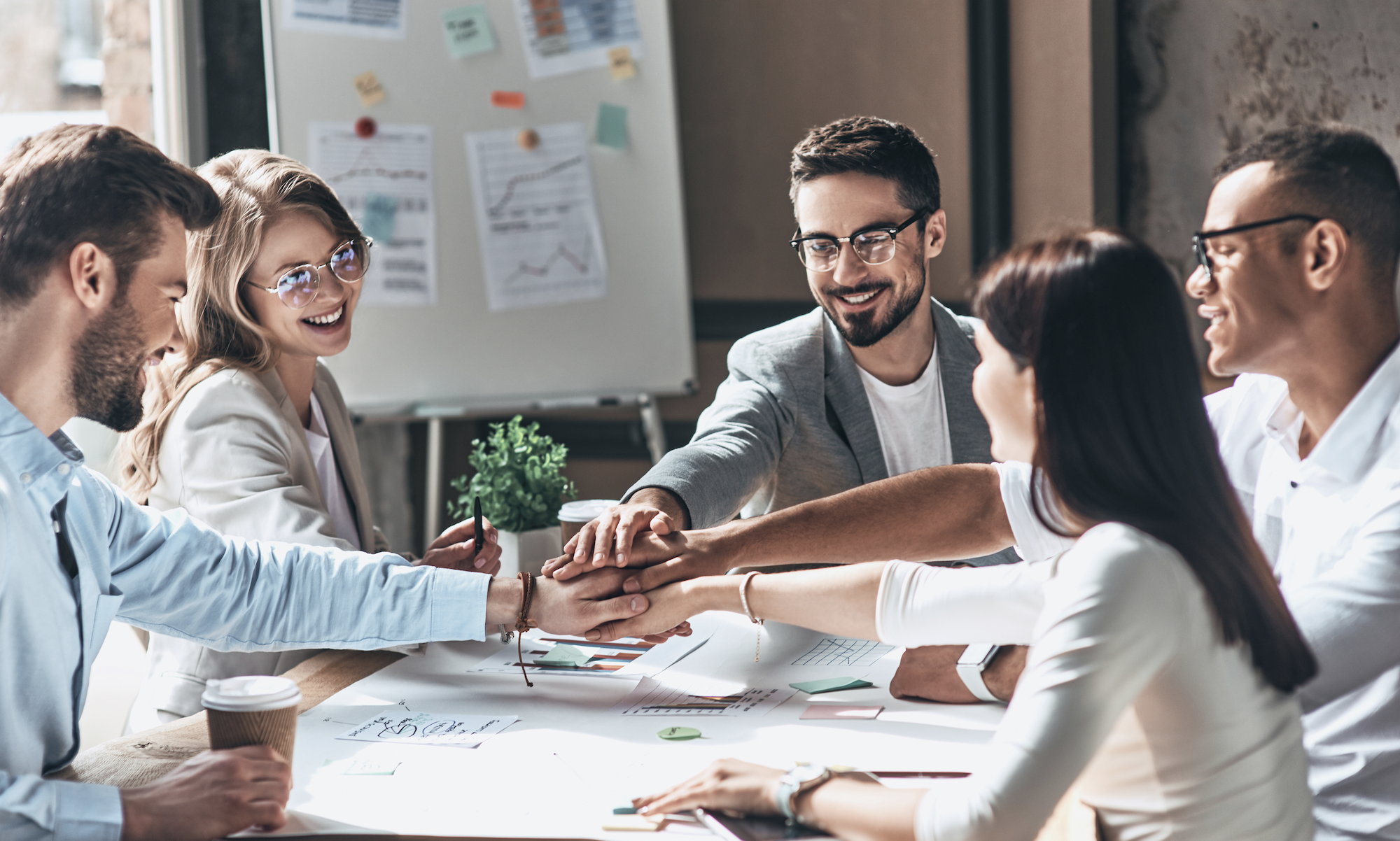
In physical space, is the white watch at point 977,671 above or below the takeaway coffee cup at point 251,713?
below

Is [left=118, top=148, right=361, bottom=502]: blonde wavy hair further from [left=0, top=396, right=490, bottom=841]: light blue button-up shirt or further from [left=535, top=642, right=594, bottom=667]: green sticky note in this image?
[left=535, top=642, right=594, bottom=667]: green sticky note

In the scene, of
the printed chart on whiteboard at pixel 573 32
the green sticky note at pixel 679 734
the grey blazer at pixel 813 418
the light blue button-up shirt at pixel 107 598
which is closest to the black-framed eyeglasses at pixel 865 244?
the grey blazer at pixel 813 418

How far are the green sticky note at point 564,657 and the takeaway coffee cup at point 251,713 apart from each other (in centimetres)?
49

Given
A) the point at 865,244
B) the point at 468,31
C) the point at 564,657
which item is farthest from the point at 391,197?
the point at 564,657

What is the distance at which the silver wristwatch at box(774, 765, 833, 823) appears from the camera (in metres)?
1.04

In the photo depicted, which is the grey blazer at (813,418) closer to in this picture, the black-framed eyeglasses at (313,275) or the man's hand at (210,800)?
the black-framed eyeglasses at (313,275)

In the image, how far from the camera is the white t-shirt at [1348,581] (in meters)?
1.24

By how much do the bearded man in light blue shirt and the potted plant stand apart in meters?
0.36

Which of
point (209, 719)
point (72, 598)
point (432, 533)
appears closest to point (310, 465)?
point (72, 598)

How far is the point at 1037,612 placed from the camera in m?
1.20

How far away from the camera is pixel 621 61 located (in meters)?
3.29

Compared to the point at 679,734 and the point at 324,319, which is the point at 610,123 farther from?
the point at 679,734

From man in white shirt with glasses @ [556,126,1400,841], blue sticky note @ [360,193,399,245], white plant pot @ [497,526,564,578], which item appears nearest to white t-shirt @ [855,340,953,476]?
man in white shirt with glasses @ [556,126,1400,841]

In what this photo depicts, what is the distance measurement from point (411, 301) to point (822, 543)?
76.2 inches
